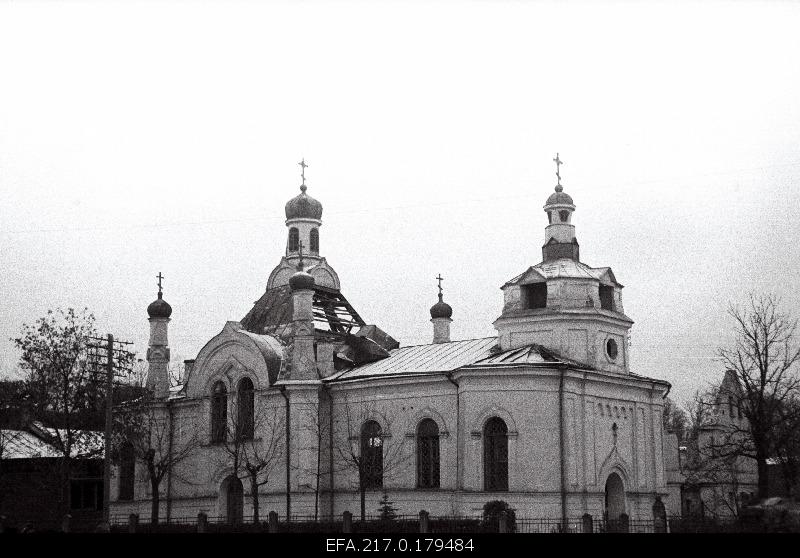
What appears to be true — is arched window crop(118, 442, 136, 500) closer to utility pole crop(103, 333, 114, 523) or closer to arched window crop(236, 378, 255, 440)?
arched window crop(236, 378, 255, 440)

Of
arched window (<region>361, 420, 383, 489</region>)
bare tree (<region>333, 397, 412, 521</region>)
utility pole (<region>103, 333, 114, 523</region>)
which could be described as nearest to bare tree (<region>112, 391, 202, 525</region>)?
bare tree (<region>333, 397, 412, 521</region>)

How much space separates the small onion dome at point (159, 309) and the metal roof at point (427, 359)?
10.7 m

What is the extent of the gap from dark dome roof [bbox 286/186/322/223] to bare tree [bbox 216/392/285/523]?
1171cm

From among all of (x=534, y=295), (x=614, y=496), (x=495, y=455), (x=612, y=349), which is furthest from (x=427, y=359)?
(x=614, y=496)

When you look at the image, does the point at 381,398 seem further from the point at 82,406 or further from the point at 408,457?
the point at 82,406

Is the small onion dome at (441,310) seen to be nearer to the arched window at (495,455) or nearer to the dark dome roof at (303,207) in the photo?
the dark dome roof at (303,207)

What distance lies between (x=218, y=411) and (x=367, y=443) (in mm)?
7582

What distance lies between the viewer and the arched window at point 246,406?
45281 mm

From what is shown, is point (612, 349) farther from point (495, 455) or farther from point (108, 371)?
point (108, 371)

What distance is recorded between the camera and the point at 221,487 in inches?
1804

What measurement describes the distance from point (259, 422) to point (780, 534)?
26545 mm

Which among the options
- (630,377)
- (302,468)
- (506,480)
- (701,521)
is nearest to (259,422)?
(302,468)

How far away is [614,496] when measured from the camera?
40.7m

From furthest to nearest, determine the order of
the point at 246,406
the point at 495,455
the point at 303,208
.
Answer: the point at 303,208
the point at 246,406
the point at 495,455
